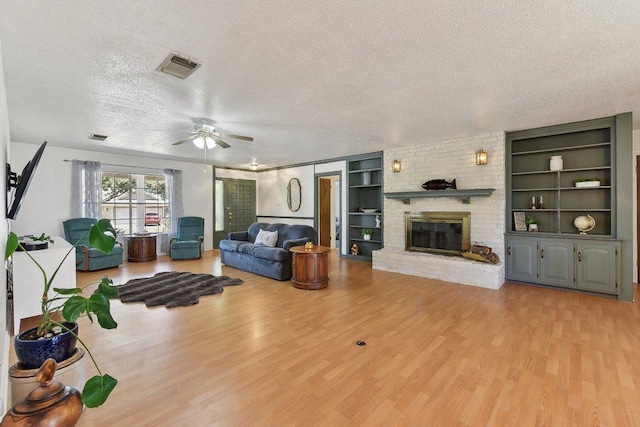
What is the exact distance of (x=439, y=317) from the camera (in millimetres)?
3408

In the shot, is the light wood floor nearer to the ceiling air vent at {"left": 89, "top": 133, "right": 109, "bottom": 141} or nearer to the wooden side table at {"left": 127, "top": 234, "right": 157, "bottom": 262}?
the ceiling air vent at {"left": 89, "top": 133, "right": 109, "bottom": 141}

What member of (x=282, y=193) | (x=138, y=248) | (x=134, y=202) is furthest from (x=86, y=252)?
(x=282, y=193)

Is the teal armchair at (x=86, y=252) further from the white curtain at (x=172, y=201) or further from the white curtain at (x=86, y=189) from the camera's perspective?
the white curtain at (x=172, y=201)

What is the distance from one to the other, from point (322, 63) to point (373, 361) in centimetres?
250

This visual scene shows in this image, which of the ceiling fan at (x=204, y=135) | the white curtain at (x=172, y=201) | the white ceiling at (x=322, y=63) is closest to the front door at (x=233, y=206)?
the white curtain at (x=172, y=201)

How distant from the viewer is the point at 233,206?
357 inches

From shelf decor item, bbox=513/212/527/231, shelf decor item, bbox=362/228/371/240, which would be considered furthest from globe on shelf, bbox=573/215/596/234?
shelf decor item, bbox=362/228/371/240

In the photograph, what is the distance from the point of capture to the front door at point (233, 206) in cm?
883

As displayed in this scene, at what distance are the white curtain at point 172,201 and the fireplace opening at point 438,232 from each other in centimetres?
562

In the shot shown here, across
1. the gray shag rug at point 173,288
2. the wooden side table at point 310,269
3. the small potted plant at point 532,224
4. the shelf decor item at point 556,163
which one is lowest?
the gray shag rug at point 173,288

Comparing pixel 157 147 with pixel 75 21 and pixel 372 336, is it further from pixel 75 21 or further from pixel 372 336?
pixel 372 336

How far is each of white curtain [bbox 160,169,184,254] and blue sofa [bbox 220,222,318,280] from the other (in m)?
2.13

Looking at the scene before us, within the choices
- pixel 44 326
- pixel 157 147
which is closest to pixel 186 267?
pixel 157 147

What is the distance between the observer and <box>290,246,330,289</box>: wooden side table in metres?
4.55
